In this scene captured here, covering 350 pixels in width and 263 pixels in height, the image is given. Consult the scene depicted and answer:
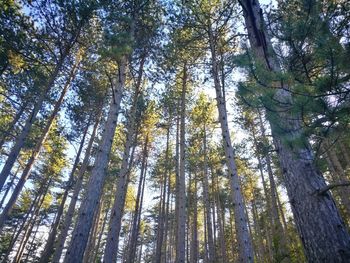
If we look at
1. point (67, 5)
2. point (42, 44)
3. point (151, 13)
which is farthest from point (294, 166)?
point (42, 44)

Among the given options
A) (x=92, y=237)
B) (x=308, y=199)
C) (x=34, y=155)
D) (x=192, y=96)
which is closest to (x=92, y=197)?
(x=308, y=199)

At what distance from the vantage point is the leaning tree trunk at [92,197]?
17.5ft

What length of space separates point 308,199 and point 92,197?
498 cm

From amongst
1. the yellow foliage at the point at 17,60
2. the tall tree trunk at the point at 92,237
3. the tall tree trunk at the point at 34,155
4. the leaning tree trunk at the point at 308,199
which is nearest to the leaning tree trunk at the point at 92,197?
the tall tree trunk at the point at 34,155

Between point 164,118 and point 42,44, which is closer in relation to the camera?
point 42,44

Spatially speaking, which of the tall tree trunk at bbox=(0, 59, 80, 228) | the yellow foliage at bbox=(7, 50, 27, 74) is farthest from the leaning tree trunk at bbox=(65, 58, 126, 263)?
the yellow foliage at bbox=(7, 50, 27, 74)

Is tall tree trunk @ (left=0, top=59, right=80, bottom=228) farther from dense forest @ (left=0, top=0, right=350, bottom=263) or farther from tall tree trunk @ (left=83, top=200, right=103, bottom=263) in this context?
tall tree trunk @ (left=83, top=200, right=103, bottom=263)

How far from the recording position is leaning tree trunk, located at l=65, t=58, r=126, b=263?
5.33 metres

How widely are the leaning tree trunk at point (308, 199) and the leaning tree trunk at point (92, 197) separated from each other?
4652 millimetres

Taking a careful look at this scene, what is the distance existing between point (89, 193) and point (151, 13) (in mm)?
8133

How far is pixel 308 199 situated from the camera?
3.08 meters

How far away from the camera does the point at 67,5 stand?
367 inches

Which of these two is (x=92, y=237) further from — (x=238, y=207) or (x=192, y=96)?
(x=238, y=207)

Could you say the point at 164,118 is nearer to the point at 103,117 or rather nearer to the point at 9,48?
the point at 103,117
